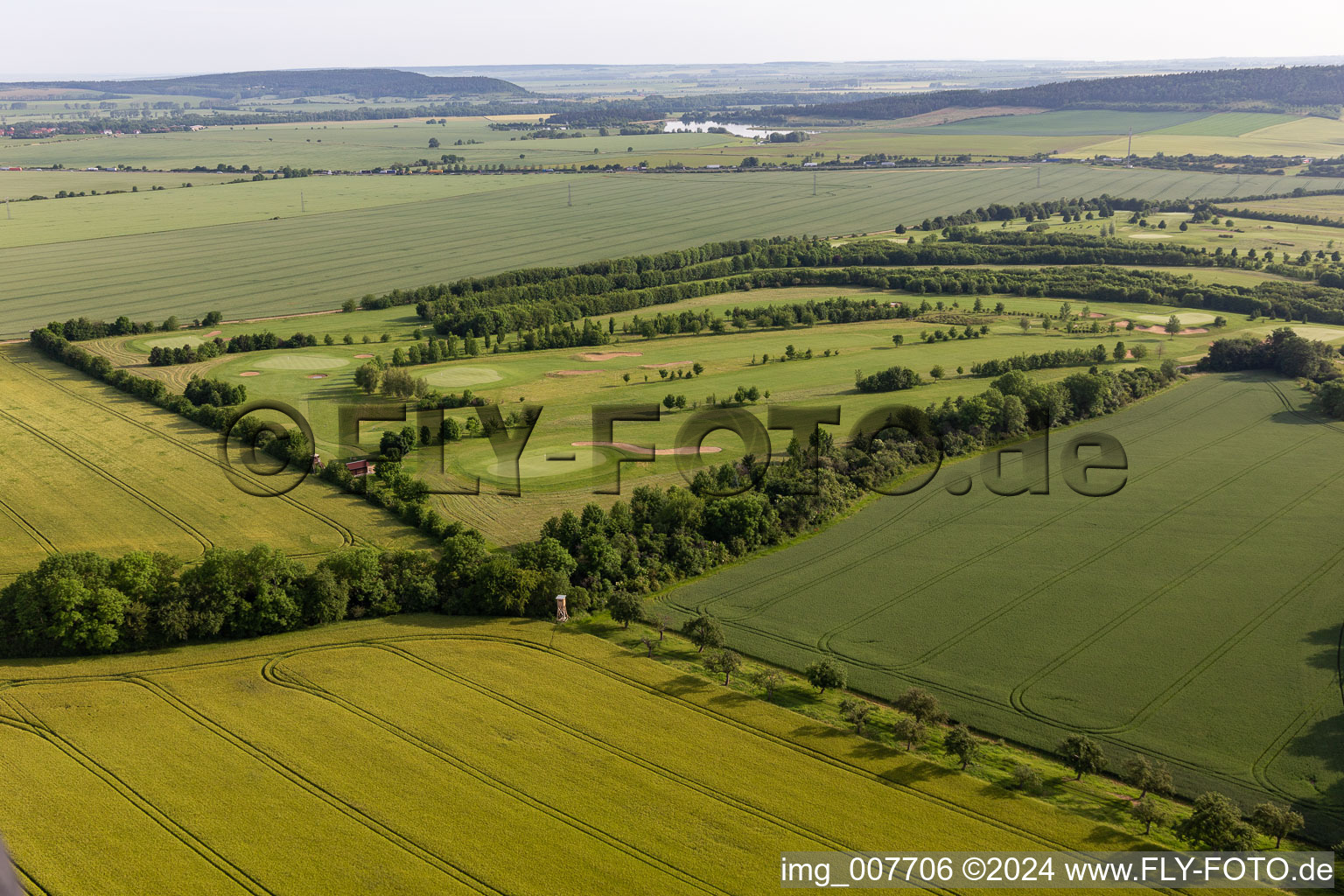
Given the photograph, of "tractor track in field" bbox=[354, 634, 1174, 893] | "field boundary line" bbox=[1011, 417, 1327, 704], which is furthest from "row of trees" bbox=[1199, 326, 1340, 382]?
"tractor track in field" bbox=[354, 634, 1174, 893]

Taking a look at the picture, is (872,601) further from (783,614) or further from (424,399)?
(424,399)

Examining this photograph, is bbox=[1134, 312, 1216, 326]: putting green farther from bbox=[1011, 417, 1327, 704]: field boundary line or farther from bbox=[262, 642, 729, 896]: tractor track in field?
bbox=[262, 642, 729, 896]: tractor track in field

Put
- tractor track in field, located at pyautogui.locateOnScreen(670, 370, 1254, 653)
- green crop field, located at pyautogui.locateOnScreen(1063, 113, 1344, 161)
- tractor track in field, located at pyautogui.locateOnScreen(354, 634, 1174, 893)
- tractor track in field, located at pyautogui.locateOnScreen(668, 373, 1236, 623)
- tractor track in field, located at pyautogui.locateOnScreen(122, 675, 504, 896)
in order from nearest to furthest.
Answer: tractor track in field, located at pyautogui.locateOnScreen(122, 675, 504, 896), tractor track in field, located at pyautogui.locateOnScreen(354, 634, 1174, 893), tractor track in field, located at pyautogui.locateOnScreen(670, 370, 1254, 653), tractor track in field, located at pyautogui.locateOnScreen(668, 373, 1236, 623), green crop field, located at pyautogui.locateOnScreen(1063, 113, 1344, 161)

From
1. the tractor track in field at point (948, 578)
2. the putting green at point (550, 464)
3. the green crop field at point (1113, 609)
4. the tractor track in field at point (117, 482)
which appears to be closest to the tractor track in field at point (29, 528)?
the tractor track in field at point (117, 482)

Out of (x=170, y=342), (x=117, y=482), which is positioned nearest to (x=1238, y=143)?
(x=170, y=342)

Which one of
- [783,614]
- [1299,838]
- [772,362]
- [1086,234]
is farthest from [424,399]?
[1086,234]
